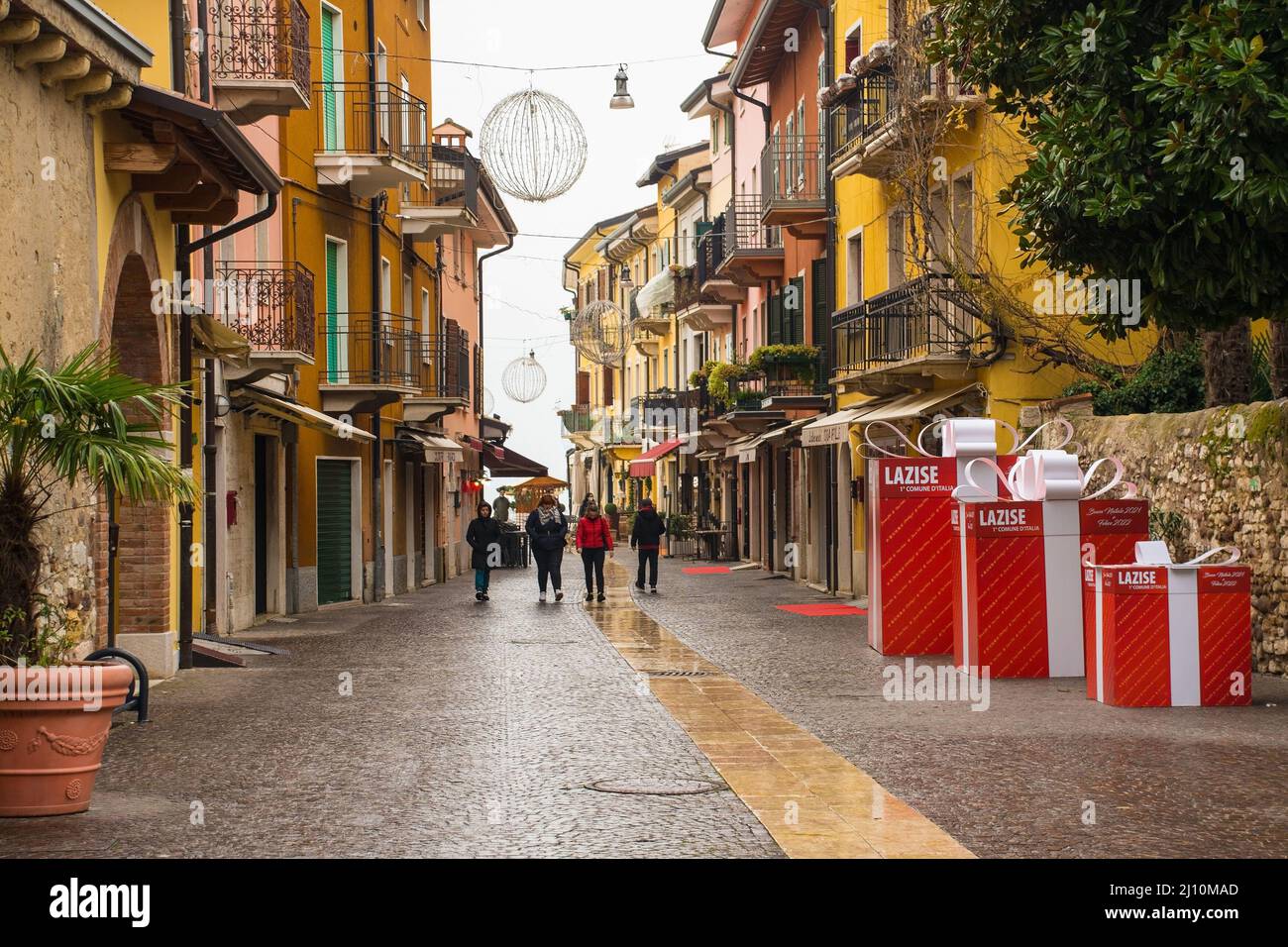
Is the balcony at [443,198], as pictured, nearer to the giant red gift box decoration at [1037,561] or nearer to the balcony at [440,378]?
the balcony at [440,378]

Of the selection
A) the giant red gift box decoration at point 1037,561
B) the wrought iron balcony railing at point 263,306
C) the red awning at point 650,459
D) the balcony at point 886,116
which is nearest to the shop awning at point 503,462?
the red awning at point 650,459

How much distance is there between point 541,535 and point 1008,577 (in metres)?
13.5

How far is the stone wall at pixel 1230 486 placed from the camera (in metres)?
14.4

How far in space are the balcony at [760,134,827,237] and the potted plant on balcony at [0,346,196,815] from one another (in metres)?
22.0

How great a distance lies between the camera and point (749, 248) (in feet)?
118

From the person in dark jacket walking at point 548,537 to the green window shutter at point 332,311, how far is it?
3881 millimetres

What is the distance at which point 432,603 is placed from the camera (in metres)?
27.6

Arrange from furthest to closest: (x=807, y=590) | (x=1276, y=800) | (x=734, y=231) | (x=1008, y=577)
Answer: (x=734, y=231) < (x=807, y=590) < (x=1008, y=577) < (x=1276, y=800)

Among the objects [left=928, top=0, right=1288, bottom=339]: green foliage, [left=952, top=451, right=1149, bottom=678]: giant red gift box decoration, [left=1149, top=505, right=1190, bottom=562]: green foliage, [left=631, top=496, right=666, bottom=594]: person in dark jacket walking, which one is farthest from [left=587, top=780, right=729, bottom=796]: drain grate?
[left=631, top=496, right=666, bottom=594]: person in dark jacket walking

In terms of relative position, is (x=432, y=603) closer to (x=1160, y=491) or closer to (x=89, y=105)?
(x=1160, y=491)

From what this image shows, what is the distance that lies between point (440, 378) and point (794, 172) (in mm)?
7966

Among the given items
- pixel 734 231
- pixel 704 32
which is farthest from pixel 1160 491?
pixel 704 32

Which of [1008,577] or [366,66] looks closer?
[1008,577]

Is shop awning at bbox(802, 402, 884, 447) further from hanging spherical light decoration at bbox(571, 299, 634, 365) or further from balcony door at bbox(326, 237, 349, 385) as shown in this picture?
hanging spherical light decoration at bbox(571, 299, 634, 365)
